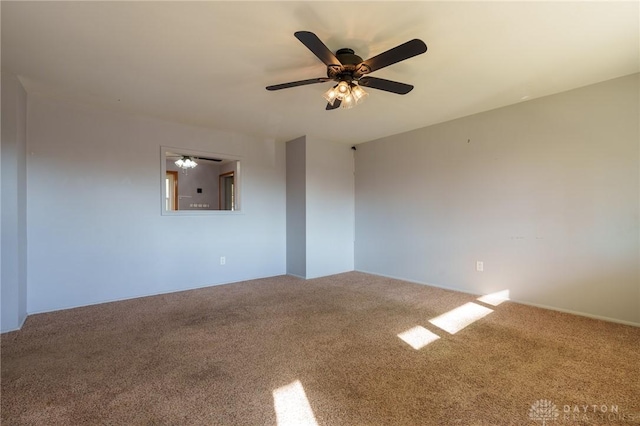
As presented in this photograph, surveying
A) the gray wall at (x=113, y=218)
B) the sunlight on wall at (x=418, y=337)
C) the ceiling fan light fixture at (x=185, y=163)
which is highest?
the ceiling fan light fixture at (x=185, y=163)

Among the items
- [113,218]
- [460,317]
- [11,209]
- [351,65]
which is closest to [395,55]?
[351,65]

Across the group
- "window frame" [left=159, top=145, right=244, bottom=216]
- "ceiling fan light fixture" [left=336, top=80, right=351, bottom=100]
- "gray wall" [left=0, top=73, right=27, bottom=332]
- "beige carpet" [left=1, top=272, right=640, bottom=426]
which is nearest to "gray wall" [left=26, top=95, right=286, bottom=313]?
"window frame" [left=159, top=145, right=244, bottom=216]

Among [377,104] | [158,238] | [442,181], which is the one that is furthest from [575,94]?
[158,238]

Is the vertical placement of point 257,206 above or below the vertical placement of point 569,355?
above

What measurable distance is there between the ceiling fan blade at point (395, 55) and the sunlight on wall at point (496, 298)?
2983 millimetres

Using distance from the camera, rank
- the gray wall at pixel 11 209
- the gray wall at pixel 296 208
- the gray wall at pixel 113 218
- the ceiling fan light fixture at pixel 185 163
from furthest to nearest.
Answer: the ceiling fan light fixture at pixel 185 163 < the gray wall at pixel 296 208 < the gray wall at pixel 113 218 < the gray wall at pixel 11 209

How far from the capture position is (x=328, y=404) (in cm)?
164

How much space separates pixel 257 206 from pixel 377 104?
101 inches

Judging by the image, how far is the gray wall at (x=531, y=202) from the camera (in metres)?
2.79

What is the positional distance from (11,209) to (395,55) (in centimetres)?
358

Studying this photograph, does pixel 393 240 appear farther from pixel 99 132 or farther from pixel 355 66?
pixel 99 132

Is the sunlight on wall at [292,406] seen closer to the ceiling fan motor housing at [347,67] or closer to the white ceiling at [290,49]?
the ceiling fan motor housing at [347,67]

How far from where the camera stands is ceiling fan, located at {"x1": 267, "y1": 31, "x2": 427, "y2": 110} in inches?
69.0

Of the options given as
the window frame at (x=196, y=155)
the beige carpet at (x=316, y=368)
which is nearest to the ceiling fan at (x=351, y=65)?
the beige carpet at (x=316, y=368)
